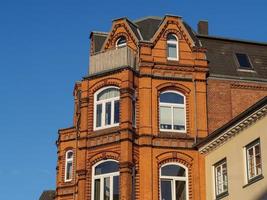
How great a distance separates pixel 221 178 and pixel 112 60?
9.65 metres

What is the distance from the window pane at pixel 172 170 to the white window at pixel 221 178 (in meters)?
2.00

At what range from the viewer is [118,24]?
39.7m

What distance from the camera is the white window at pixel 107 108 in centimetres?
3641

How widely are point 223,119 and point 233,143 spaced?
5.01m

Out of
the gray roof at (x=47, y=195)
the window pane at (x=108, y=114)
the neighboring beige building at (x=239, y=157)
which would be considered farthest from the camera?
the gray roof at (x=47, y=195)

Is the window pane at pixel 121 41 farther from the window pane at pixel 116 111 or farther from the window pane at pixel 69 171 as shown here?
the window pane at pixel 69 171

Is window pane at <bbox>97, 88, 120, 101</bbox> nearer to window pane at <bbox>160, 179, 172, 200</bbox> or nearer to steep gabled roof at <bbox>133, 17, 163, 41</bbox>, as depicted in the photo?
steep gabled roof at <bbox>133, 17, 163, 41</bbox>

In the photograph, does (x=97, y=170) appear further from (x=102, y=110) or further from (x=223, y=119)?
(x=223, y=119)

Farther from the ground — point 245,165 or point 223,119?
point 223,119

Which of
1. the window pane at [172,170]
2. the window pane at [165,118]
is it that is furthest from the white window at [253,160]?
the window pane at [165,118]

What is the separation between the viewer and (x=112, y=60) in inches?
1483

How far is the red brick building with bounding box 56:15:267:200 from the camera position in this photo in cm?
3525

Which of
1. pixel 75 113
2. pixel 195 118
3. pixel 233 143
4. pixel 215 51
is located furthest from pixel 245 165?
pixel 75 113

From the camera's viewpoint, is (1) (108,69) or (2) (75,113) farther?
(2) (75,113)
